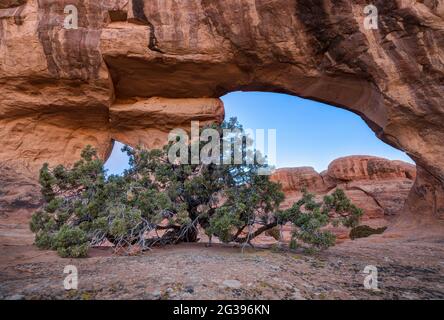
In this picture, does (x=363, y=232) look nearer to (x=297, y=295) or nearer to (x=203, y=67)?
(x=203, y=67)

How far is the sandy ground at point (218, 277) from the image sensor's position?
364 centimetres

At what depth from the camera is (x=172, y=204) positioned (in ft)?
23.9

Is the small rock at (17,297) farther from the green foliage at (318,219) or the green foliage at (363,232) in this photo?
the green foliage at (363,232)

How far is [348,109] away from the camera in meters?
11.9

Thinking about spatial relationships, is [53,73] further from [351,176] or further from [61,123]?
[351,176]

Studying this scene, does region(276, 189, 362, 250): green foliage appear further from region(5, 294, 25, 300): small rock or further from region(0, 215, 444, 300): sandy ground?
region(5, 294, 25, 300): small rock

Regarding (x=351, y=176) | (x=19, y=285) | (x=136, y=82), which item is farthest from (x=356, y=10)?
(x=351, y=176)

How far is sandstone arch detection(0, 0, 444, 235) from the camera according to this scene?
9.18 metres

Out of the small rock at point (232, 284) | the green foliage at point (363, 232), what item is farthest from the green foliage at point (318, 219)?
the green foliage at point (363, 232)

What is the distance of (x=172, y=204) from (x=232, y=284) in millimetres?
3659
